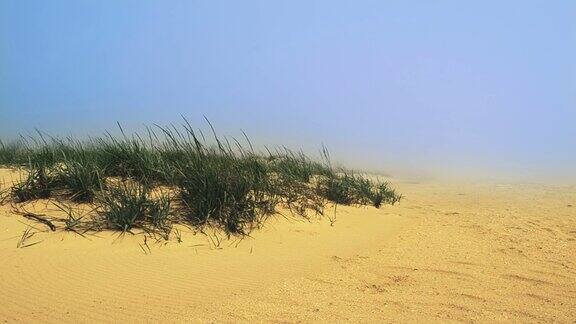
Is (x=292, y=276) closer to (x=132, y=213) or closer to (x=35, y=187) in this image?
(x=132, y=213)

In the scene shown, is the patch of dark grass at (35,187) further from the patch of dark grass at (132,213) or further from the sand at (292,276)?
the patch of dark grass at (132,213)

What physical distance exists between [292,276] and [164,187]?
7.30 ft

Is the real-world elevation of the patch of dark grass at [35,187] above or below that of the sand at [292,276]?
above

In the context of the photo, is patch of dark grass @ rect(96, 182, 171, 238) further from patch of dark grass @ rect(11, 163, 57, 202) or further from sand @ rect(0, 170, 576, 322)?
patch of dark grass @ rect(11, 163, 57, 202)

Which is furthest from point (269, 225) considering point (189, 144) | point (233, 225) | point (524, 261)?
point (524, 261)

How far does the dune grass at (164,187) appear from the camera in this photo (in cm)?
461

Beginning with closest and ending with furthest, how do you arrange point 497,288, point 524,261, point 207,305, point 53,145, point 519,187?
point 207,305, point 497,288, point 524,261, point 53,145, point 519,187

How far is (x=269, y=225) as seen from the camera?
17.3 ft

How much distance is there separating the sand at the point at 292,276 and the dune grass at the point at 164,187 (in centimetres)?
23

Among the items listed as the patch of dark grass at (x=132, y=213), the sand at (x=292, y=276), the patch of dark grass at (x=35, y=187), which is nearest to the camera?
the sand at (x=292, y=276)

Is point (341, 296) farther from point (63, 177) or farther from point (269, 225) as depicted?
point (63, 177)

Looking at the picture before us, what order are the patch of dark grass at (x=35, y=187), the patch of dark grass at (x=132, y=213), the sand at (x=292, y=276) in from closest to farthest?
the sand at (x=292, y=276)
the patch of dark grass at (x=132, y=213)
the patch of dark grass at (x=35, y=187)

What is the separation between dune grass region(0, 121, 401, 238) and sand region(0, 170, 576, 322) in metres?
0.23

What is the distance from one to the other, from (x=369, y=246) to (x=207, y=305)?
7.50 feet
